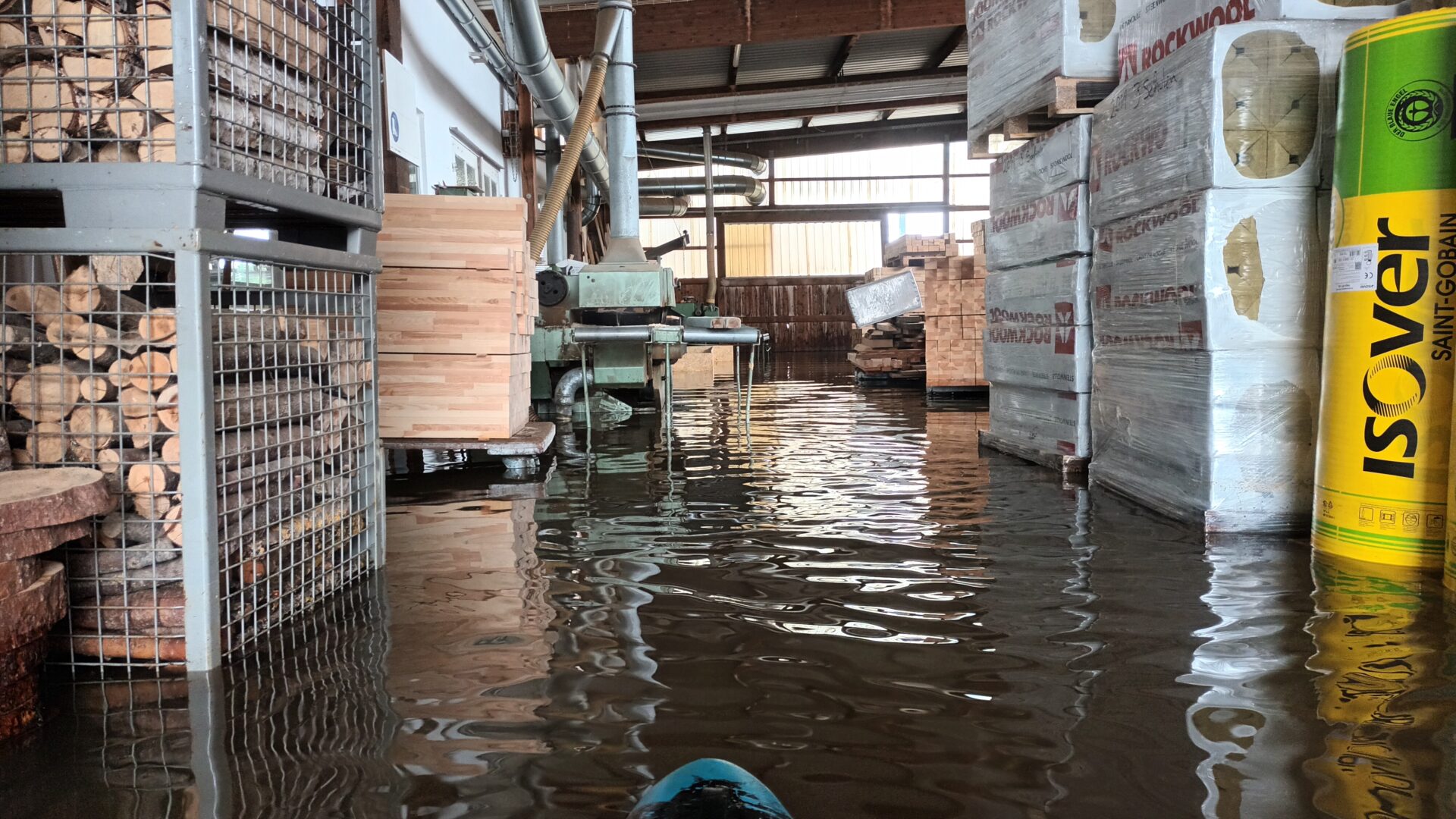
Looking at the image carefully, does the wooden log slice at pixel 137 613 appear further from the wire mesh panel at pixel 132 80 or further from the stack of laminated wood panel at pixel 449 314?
the stack of laminated wood panel at pixel 449 314

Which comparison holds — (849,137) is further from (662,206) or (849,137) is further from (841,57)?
(841,57)

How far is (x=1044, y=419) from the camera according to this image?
Result: 5.17 meters

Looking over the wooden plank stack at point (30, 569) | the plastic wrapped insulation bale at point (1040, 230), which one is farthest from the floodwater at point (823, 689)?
the plastic wrapped insulation bale at point (1040, 230)

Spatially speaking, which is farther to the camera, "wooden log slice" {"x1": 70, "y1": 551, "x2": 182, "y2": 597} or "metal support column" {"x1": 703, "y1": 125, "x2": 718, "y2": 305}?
"metal support column" {"x1": 703, "y1": 125, "x2": 718, "y2": 305}

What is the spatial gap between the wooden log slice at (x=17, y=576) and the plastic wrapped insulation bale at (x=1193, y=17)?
387 centimetres

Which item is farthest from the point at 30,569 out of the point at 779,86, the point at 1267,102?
the point at 779,86

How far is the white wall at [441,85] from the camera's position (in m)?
8.22

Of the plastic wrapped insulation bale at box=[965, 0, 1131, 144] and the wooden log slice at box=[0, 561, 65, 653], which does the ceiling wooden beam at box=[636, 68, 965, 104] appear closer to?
the plastic wrapped insulation bale at box=[965, 0, 1131, 144]

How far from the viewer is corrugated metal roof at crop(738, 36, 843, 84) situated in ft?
47.3

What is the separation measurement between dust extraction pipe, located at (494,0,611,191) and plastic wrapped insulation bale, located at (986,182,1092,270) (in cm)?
469

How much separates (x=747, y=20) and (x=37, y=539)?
36.5 feet

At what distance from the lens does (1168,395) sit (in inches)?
149

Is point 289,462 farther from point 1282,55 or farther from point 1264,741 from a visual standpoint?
point 1282,55

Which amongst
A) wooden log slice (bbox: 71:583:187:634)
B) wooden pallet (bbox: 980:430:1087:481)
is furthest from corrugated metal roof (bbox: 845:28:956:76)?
wooden log slice (bbox: 71:583:187:634)
